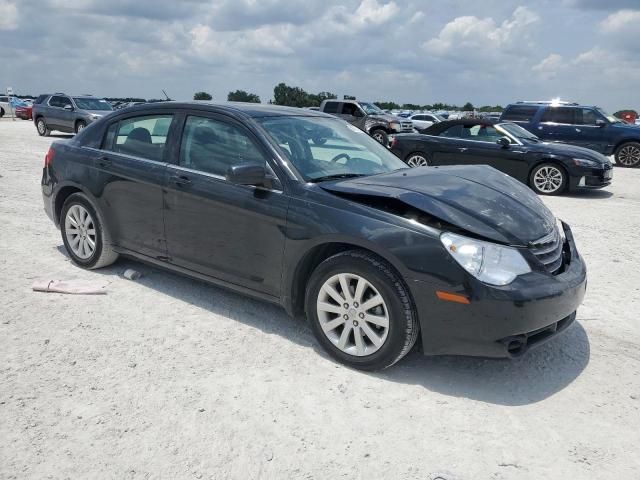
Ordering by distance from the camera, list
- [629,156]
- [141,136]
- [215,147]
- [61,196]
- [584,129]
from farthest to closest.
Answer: [629,156] < [584,129] < [61,196] < [141,136] < [215,147]

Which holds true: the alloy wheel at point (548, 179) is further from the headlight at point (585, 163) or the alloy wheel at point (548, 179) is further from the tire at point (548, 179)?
the headlight at point (585, 163)

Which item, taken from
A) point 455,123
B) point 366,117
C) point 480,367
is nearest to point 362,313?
point 480,367

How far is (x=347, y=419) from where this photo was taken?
3.00 m

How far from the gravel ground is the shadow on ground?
0.04 ft

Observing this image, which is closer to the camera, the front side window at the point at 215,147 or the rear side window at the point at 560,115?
the front side window at the point at 215,147

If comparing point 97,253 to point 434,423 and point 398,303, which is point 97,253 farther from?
point 434,423

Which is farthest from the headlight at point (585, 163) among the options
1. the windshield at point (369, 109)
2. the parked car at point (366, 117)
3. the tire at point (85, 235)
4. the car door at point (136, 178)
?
the windshield at point (369, 109)

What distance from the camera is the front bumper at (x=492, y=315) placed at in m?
3.08

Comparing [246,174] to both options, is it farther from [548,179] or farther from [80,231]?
[548,179]

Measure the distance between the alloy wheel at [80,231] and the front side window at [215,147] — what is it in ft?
4.51

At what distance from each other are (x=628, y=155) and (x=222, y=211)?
15.4 meters

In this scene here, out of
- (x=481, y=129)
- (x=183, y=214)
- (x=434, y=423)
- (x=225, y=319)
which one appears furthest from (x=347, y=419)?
(x=481, y=129)

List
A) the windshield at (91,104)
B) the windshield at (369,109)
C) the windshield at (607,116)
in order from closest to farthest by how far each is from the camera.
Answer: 1. the windshield at (607,116)
2. the windshield at (91,104)
3. the windshield at (369,109)

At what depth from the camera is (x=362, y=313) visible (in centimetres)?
344
